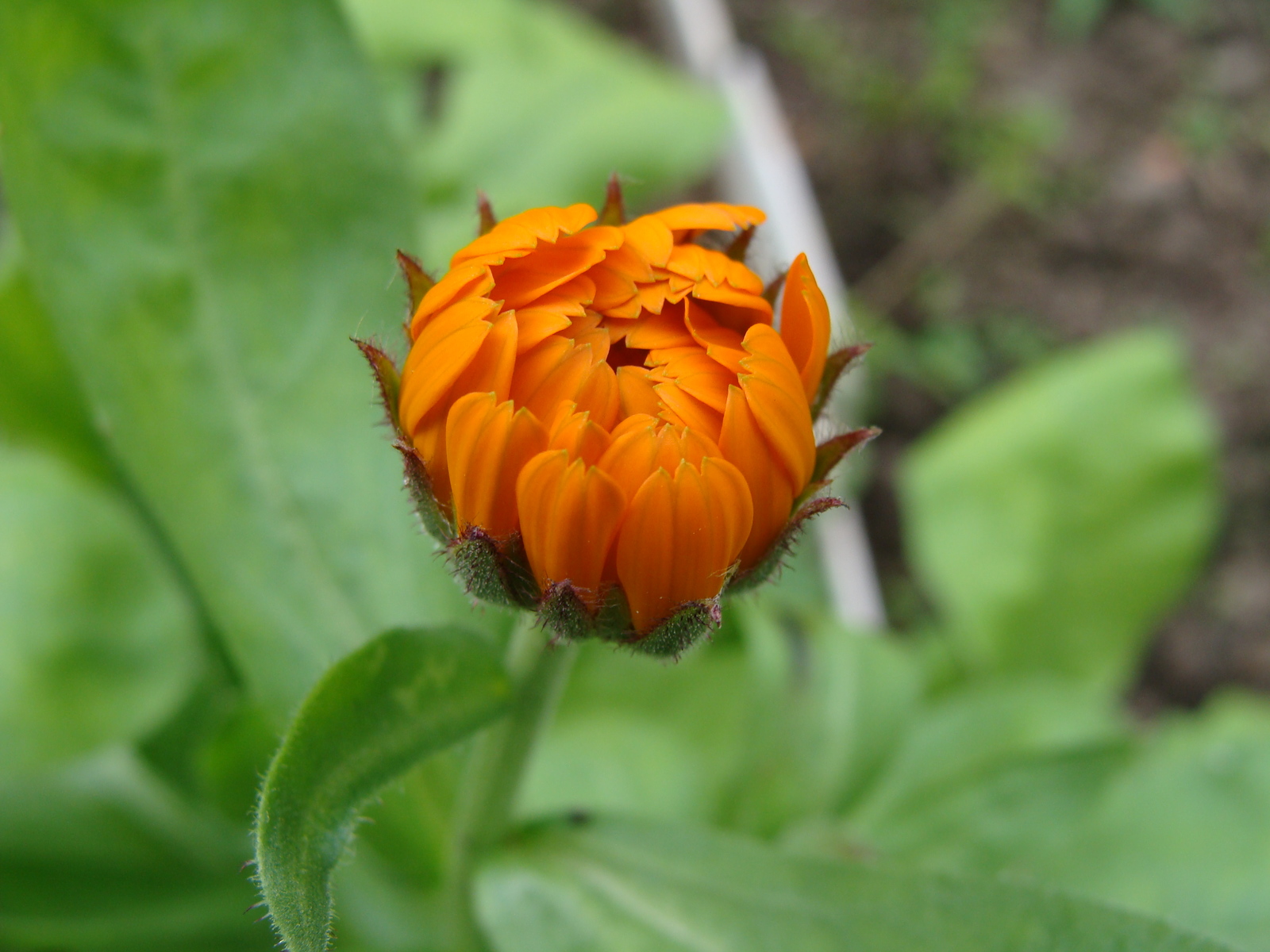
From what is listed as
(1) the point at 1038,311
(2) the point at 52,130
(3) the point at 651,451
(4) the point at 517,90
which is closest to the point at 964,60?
(1) the point at 1038,311

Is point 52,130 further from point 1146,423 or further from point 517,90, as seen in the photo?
point 1146,423

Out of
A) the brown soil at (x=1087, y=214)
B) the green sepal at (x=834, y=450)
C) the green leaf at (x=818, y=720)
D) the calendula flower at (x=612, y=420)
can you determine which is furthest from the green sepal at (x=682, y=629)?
the brown soil at (x=1087, y=214)

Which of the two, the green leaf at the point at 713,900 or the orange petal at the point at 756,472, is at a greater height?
the orange petal at the point at 756,472

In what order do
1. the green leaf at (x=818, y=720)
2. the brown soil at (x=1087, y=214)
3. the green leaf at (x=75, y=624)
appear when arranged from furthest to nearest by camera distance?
the brown soil at (x=1087, y=214), the green leaf at (x=818, y=720), the green leaf at (x=75, y=624)

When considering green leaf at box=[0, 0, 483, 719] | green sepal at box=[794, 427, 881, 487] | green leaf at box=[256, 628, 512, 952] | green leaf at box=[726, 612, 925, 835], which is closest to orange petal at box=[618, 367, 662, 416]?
green sepal at box=[794, 427, 881, 487]

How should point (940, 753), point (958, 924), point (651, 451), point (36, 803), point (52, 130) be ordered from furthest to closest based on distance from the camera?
point (940, 753) → point (36, 803) → point (52, 130) → point (958, 924) → point (651, 451)

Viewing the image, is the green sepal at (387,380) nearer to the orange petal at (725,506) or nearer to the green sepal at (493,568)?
the green sepal at (493,568)

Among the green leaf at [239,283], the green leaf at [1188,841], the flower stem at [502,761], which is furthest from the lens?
the green leaf at [1188,841]
